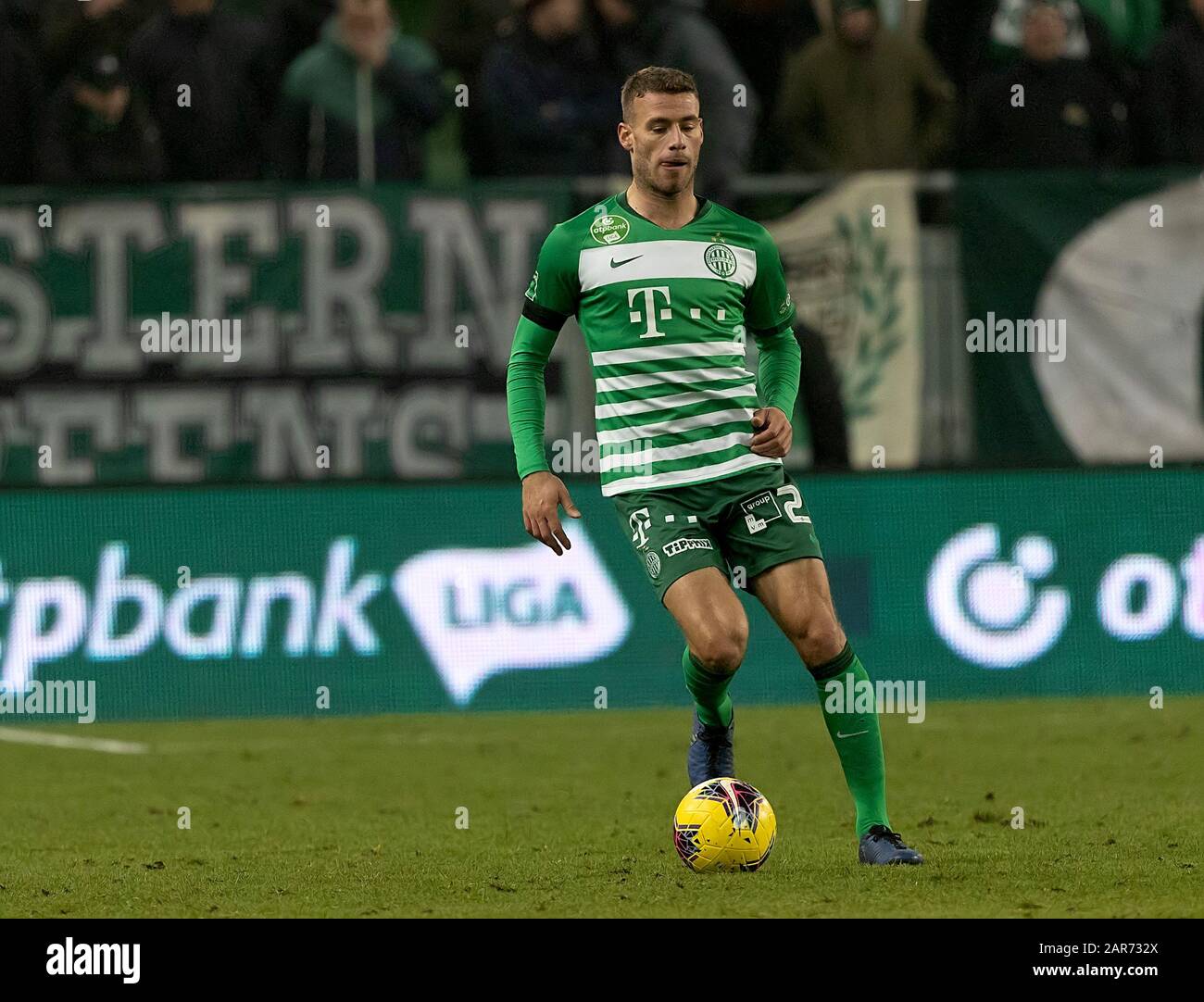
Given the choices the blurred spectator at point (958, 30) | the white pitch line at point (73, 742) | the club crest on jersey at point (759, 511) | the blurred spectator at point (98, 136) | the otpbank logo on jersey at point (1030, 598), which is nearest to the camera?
the club crest on jersey at point (759, 511)

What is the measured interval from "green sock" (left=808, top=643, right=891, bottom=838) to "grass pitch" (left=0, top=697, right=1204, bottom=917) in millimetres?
227

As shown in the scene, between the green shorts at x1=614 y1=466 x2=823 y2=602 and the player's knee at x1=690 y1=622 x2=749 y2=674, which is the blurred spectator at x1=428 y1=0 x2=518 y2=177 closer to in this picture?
the green shorts at x1=614 y1=466 x2=823 y2=602

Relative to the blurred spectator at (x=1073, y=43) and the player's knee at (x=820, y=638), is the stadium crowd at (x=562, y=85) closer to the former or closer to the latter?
the blurred spectator at (x=1073, y=43)

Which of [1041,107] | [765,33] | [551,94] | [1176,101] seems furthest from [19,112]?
[1176,101]

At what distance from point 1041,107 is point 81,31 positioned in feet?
18.3

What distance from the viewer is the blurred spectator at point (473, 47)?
12.6 m

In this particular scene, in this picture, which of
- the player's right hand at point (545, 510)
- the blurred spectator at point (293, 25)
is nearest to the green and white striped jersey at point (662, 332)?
the player's right hand at point (545, 510)

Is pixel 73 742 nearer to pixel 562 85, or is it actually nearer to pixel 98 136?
pixel 98 136

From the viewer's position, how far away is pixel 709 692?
6734 millimetres

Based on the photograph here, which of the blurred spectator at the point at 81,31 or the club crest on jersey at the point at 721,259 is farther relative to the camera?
the blurred spectator at the point at 81,31

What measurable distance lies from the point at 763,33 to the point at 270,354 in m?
3.45

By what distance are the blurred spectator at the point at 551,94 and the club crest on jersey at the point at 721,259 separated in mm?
6034

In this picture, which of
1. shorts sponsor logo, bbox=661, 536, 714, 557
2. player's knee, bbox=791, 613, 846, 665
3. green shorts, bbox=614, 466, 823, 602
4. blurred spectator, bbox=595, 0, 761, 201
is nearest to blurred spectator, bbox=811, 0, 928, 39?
blurred spectator, bbox=595, 0, 761, 201

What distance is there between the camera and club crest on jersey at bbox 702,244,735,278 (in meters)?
6.61
